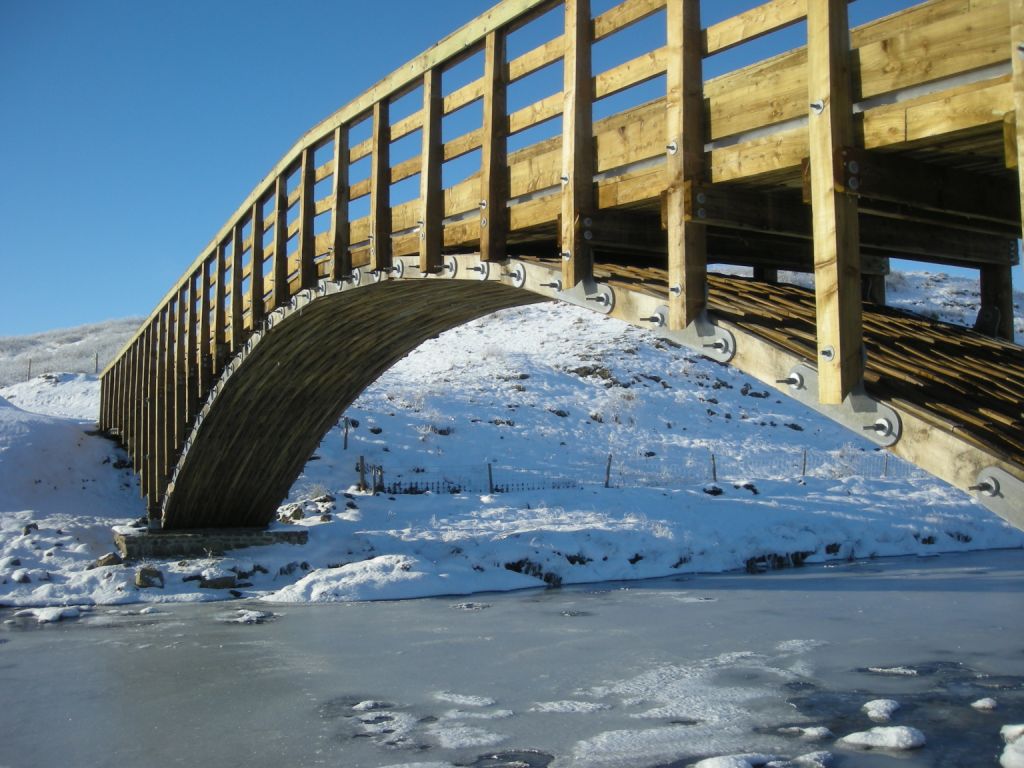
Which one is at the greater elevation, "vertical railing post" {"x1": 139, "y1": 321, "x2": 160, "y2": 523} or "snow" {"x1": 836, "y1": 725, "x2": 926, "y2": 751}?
"vertical railing post" {"x1": 139, "y1": 321, "x2": 160, "y2": 523}

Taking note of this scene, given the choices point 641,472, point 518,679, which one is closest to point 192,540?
point 518,679

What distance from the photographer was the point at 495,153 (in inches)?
388

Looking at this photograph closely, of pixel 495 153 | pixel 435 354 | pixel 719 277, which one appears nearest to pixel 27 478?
pixel 495 153

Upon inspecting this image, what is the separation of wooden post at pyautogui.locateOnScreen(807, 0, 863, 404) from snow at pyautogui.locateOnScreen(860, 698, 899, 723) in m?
4.90

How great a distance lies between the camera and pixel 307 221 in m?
15.2

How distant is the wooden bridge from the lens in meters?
5.54

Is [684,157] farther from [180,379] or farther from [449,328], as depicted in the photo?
[180,379]

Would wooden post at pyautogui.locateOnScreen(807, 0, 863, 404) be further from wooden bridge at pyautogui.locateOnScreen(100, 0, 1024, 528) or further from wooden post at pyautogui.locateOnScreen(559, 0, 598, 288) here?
wooden post at pyautogui.locateOnScreen(559, 0, 598, 288)

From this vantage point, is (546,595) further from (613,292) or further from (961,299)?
(961,299)

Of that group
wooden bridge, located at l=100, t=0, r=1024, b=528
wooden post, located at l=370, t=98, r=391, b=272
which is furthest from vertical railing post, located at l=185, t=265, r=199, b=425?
wooden post, located at l=370, t=98, r=391, b=272

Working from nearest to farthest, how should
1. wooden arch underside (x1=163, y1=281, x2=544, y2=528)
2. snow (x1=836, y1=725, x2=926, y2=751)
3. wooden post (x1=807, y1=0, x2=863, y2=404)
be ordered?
wooden post (x1=807, y1=0, x2=863, y2=404) < snow (x1=836, y1=725, x2=926, y2=751) < wooden arch underside (x1=163, y1=281, x2=544, y2=528)

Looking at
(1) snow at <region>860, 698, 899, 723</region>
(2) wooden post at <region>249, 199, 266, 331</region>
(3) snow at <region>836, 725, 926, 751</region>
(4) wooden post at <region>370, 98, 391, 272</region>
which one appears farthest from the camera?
(2) wooden post at <region>249, 199, 266, 331</region>

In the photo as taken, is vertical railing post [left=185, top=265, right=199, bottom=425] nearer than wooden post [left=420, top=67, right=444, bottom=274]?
No

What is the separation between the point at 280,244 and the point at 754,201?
10537 mm
